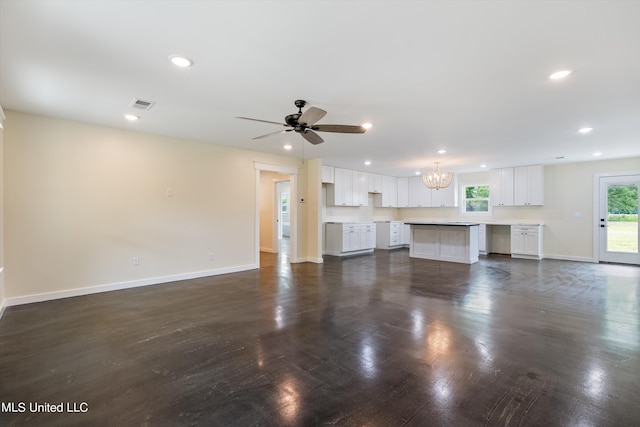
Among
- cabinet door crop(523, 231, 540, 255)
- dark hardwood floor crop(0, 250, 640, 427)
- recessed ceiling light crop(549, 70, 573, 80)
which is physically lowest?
dark hardwood floor crop(0, 250, 640, 427)

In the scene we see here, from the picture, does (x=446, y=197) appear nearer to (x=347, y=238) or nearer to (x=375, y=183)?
(x=375, y=183)

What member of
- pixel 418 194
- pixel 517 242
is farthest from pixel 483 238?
pixel 418 194

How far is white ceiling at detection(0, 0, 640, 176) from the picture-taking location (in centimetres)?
195

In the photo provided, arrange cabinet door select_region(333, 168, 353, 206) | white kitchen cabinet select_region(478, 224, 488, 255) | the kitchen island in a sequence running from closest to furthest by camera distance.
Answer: the kitchen island
cabinet door select_region(333, 168, 353, 206)
white kitchen cabinet select_region(478, 224, 488, 255)

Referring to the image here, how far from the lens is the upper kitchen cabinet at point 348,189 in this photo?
27.6ft

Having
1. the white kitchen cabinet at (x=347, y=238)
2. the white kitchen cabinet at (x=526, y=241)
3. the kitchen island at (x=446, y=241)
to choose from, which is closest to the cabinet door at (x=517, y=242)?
the white kitchen cabinet at (x=526, y=241)

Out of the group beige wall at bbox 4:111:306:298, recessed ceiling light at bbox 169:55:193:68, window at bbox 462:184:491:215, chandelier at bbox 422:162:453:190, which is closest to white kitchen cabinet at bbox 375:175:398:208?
window at bbox 462:184:491:215

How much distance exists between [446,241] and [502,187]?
8.73 ft

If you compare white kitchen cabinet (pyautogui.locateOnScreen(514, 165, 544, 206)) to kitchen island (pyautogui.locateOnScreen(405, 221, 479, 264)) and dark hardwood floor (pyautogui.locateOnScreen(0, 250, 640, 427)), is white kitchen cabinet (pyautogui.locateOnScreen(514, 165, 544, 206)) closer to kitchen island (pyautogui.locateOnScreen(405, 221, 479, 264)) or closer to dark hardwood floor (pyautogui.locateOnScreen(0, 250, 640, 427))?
kitchen island (pyautogui.locateOnScreen(405, 221, 479, 264))

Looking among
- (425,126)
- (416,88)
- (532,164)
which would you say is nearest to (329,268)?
(425,126)

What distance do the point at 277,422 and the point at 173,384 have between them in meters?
0.88

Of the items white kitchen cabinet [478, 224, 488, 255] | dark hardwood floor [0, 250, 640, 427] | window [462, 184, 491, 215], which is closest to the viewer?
dark hardwood floor [0, 250, 640, 427]

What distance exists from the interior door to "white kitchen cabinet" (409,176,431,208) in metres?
4.25

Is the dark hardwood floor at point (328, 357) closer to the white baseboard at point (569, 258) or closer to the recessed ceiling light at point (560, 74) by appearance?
the recessed ceiling light at point (560, 74)
